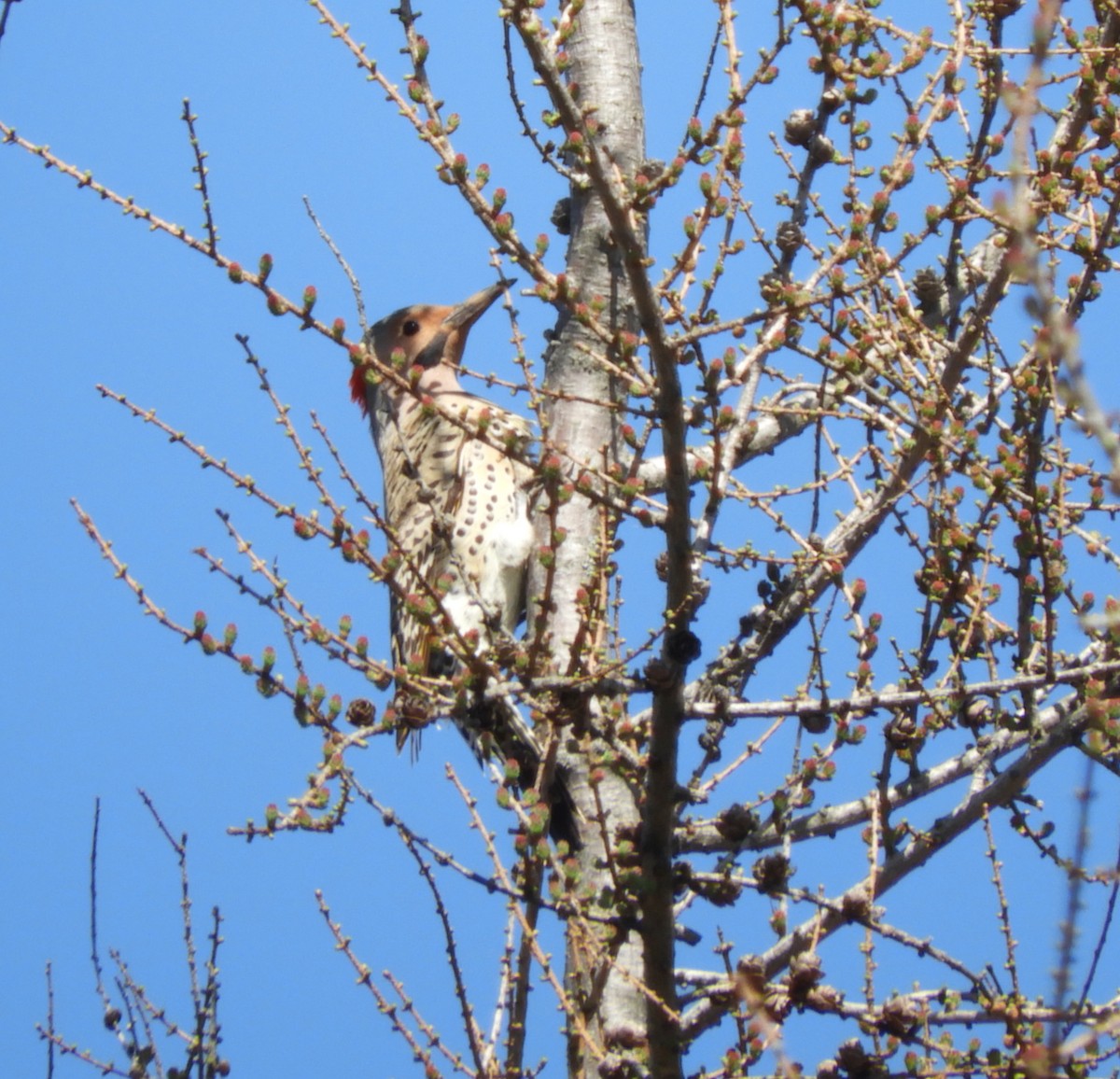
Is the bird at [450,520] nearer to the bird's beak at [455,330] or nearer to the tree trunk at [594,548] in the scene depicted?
the bird's beak at [455,330]

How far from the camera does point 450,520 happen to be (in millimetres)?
3074

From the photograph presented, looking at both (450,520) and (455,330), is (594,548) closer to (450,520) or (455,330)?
(450,520)

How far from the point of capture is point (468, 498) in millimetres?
5297

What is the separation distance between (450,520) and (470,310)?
3.27m

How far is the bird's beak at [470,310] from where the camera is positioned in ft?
20.2

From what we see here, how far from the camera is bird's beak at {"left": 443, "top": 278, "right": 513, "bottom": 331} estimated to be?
6152mm

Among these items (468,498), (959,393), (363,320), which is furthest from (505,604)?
(363,320)

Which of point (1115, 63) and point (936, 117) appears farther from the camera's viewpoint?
point (936, 117)

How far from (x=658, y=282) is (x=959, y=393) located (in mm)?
989

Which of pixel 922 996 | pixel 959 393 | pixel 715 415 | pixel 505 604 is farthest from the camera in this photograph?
pixel 505 604

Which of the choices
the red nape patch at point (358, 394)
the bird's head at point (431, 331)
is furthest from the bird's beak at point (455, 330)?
the red nape patch at point (358, 394)

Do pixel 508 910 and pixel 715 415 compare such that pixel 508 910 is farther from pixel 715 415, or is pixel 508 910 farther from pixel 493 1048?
pixel 715 415

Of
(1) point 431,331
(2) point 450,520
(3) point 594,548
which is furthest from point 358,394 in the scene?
(2) point 450,520

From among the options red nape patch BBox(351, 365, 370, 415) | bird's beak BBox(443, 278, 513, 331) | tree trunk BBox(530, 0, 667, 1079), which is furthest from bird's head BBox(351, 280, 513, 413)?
tree trunk BBox(530, 0, 667, 1079)
